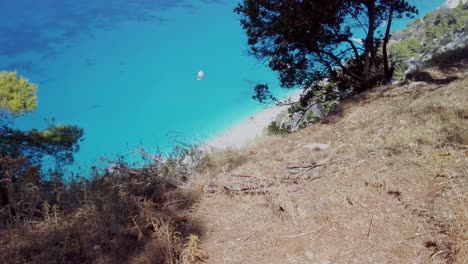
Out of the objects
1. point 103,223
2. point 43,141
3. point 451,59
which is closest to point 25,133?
point 43,141

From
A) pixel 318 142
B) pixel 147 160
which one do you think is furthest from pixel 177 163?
pixel 318 142

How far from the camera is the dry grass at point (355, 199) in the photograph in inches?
97.8

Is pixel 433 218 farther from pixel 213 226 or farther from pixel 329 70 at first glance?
pixel 329 70

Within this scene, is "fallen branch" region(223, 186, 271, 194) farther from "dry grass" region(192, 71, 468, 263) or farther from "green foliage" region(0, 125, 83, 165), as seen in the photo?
"green foliage" region(0, 125, 83, 165)

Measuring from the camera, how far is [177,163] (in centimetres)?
427

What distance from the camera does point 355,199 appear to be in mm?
2965

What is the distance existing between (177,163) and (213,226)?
131 cm

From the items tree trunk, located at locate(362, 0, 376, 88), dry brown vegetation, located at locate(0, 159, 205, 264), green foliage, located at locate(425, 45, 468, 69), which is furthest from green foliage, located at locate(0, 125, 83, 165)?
green foliage, located at locate(425, 45, 468, 69)

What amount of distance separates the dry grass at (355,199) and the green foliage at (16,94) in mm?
6345

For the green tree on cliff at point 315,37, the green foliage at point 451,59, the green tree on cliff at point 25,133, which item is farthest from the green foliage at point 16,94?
the green foliage at point 451,59

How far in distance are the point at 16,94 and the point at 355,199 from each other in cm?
817

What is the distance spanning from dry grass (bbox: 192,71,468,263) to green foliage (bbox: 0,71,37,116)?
6.34 meters

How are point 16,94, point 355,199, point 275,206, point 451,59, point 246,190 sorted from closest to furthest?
point 355,199
point 275,206
point 246,190
point 451,59
point 16,94

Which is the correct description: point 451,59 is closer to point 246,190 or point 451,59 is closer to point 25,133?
point 246,190
